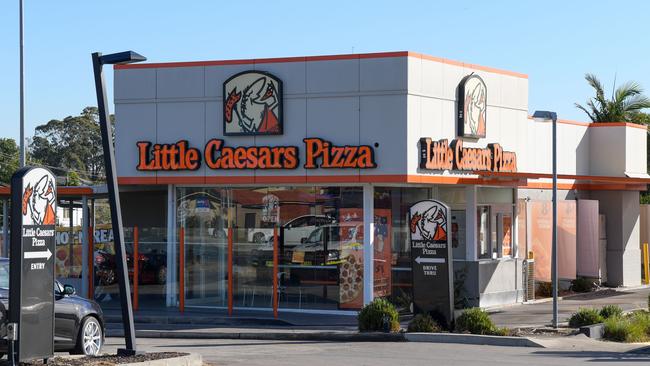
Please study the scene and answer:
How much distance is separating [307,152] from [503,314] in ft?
19.4

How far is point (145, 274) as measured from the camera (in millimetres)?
26031

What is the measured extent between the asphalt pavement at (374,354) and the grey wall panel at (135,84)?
7021 millimetres

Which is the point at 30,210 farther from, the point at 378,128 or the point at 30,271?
the point at 378,128

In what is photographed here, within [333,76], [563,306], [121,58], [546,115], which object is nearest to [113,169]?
[121,58]

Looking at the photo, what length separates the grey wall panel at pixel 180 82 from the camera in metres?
25.1

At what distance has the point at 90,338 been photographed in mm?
16656

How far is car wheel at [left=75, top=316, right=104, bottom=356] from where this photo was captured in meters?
16.4

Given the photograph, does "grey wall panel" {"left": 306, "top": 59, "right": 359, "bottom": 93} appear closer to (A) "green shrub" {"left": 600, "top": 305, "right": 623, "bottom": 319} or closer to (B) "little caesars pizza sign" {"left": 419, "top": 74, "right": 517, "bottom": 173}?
(B) "little caesars pizza sign" {"left": 419, "top": 74, "right": 517, "bottom": 173}

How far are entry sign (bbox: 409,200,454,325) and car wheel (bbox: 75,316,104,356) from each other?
6.87m

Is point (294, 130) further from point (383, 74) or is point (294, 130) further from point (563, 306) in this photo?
point (563, 306)

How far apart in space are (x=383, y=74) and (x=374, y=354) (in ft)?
25.8

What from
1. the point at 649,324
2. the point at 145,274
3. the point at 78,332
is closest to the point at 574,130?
the point at 649,324

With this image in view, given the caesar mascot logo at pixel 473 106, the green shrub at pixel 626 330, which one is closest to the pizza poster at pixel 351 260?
the caesar mascot logo at pixel 473 106

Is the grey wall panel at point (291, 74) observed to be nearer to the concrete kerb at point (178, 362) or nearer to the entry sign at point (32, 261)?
the concrete kerb at point (178, 362)
